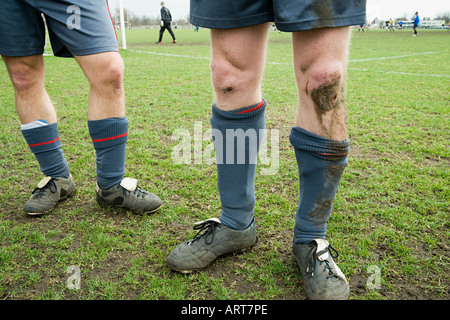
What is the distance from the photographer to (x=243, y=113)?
1300mm

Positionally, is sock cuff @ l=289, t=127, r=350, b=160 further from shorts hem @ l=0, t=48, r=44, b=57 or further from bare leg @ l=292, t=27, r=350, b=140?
shorts hem @ l=0, t=48, r=44, b=57

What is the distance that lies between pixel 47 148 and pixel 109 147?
41 cm

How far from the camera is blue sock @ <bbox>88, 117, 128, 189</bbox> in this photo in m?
1.70

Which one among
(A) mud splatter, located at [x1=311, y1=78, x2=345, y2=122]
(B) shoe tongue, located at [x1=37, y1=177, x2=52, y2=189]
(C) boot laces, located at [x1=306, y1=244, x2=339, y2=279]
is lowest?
(C) boot laces, located at [x1=306, y1=244, x2=339, y2=279]

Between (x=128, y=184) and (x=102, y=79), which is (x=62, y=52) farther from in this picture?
(x=128, y=184)

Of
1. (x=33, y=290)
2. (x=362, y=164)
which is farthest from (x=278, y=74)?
(x=33, y=290)

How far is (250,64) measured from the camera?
125 cm

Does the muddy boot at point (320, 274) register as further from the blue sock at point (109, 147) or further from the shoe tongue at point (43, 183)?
the shoe tongue at point (43, 183)

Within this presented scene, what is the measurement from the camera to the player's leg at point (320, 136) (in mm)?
1091

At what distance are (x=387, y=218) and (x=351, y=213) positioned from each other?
174 mm

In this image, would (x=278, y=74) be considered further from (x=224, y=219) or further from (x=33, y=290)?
(x=33, y=290)

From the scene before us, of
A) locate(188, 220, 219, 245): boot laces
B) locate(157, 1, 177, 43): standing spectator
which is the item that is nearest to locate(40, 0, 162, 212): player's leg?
locate(188, 220, 219, 245): boot laces

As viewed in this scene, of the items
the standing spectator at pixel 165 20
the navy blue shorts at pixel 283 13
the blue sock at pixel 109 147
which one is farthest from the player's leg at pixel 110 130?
the standing spectator at pixel 165 20

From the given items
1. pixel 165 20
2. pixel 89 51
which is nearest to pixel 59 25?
pixel 89 51
